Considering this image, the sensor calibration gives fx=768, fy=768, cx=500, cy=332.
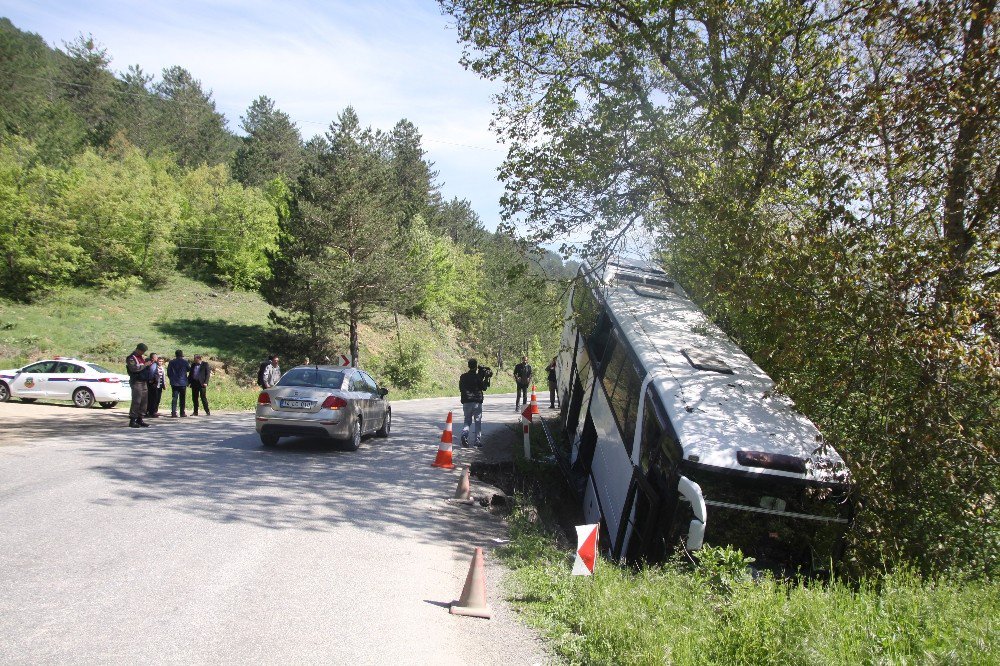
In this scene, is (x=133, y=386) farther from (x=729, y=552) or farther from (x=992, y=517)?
(x=992, y=517)

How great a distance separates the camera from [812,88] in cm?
1168

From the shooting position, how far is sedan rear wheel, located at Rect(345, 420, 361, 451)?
14.9m

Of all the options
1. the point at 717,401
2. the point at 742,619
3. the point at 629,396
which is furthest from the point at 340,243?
the point at 742,619

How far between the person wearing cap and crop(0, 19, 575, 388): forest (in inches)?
325

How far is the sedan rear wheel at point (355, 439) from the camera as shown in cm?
1492

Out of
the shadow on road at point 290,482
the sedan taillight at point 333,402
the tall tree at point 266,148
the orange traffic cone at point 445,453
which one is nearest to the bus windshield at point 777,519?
the shadow on road at point 290,482

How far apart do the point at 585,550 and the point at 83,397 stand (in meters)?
21.6

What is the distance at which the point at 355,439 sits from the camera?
594 inches

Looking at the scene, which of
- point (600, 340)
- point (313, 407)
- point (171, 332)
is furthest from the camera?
point (171, 332)

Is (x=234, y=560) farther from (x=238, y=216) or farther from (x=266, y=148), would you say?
(x=266, y=148)

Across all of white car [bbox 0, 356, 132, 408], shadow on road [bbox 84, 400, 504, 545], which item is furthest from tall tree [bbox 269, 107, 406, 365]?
shadow on road [bbox 84, 400, 504, 545]

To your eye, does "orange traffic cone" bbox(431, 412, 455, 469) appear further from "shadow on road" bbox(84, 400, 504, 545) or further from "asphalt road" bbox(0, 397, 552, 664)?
"asphalt road" bbox(0, 397, 552, 664)

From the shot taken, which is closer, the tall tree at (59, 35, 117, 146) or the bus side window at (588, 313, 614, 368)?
the bus side window at (588, 313, 614, 368)

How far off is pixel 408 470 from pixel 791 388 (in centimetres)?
695
